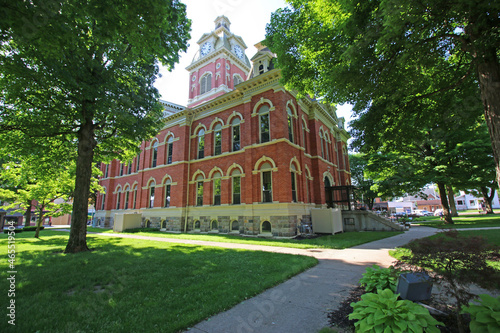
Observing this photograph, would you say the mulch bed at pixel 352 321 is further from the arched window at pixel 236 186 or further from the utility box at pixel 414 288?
the arched window at pixel 236 186

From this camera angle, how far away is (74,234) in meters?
10.1

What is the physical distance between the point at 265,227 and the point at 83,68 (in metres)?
13.2

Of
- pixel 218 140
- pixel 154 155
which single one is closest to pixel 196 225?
pixel 218 140

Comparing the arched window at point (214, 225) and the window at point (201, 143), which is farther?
the window at point (201, 143)

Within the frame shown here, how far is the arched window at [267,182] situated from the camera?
631 inches

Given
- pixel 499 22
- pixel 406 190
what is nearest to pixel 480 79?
pixel 499 22

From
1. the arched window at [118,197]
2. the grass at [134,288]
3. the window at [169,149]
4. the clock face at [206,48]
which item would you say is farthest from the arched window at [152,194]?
the clock face at [206,48]

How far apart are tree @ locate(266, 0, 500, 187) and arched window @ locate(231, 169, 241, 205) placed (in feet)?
29.9

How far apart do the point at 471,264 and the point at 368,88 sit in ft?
18.9

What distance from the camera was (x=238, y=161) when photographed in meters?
18.1

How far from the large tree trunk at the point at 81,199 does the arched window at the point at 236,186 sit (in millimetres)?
9862

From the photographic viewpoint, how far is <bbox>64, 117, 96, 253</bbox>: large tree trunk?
1002cm

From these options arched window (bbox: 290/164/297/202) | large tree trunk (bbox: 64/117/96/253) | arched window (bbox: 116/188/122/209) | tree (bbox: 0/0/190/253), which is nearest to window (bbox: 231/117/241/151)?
arched window (bbox: 290/164/297/202)

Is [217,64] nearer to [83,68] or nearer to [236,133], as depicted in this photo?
[236,133]
